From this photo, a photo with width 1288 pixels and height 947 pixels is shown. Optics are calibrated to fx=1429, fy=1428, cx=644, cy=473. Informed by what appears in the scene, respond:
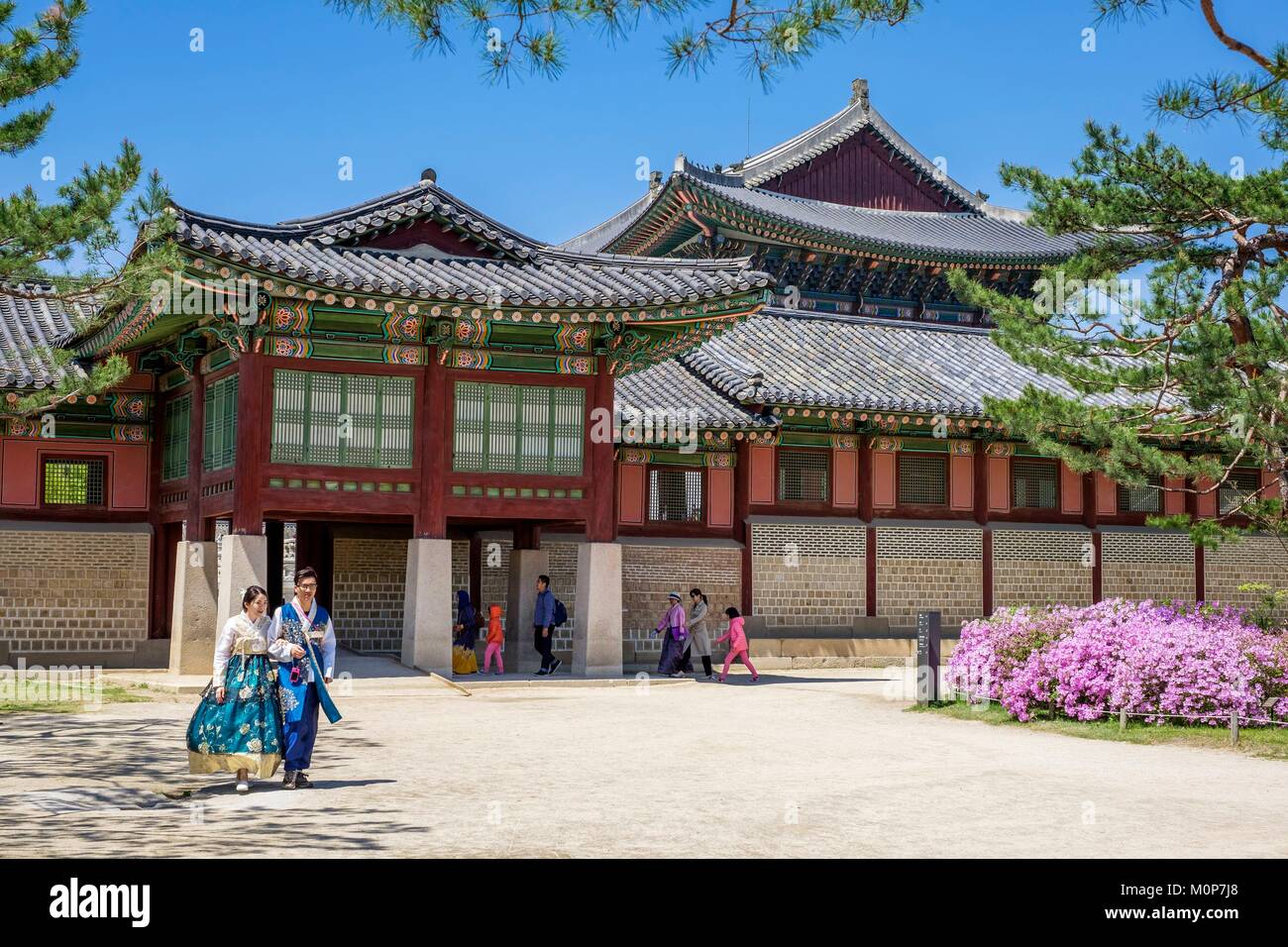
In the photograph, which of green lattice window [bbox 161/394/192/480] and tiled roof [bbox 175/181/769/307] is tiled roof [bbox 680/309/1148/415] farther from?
green lattice window [bbox 161/394/192/480]

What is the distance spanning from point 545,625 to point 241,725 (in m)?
12.6

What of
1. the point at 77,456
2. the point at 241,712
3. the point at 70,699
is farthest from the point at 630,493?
the point at 241,712

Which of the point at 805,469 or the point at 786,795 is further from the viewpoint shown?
the point at 805,469

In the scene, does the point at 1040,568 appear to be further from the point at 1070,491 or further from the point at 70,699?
the point at 70,699

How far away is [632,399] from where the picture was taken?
27.3 meters

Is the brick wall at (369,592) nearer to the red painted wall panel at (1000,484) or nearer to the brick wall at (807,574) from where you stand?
the brick wall at (807,574)

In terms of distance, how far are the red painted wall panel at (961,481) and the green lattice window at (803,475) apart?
2925 millimetres

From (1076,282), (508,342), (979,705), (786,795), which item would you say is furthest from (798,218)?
(786,795)

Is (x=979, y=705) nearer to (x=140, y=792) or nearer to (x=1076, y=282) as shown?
(x=1076, y=282)

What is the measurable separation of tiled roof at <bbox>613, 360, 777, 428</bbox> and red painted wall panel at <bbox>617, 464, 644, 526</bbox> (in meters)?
1.14

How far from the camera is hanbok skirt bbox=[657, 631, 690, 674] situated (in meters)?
24.5

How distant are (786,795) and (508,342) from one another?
495 inches

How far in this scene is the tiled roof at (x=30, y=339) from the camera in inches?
898

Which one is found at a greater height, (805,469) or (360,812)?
(805,469)
